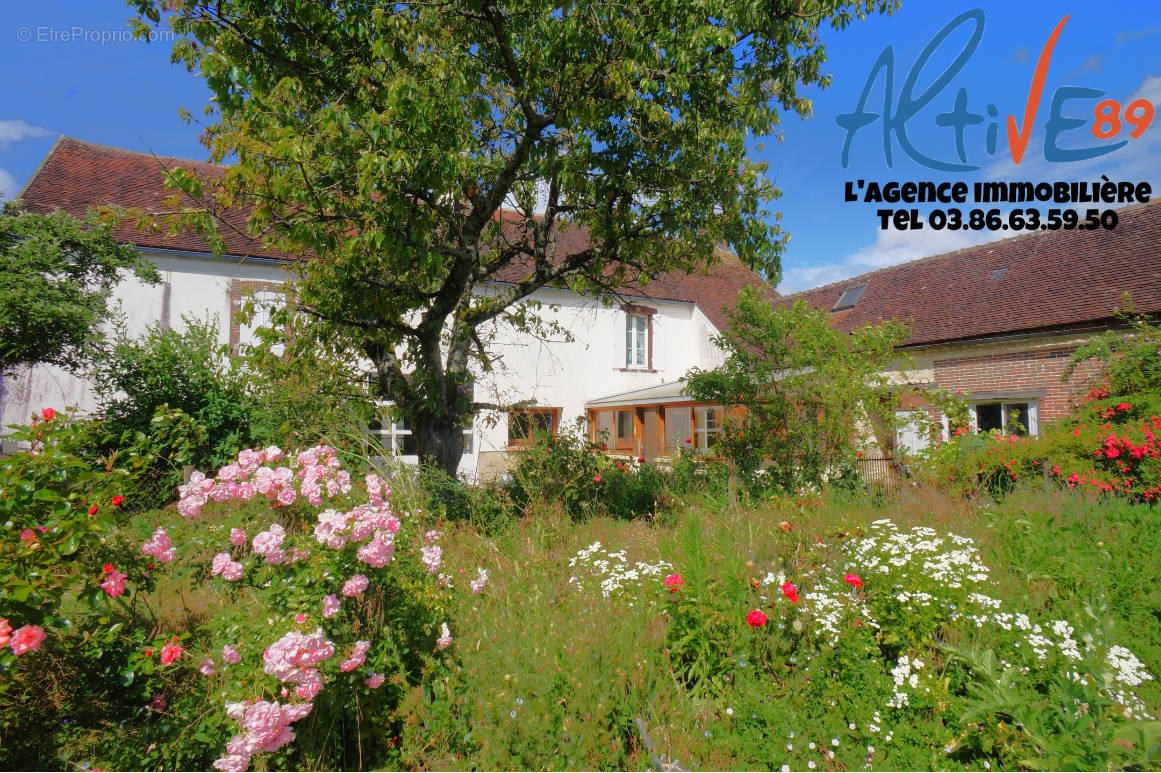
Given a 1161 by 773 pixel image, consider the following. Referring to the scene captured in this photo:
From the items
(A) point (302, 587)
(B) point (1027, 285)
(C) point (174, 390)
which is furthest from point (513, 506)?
(B) point (1027, 285)

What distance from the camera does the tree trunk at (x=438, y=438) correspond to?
23.6 feet

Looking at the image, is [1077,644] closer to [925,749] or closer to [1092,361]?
[925,749]

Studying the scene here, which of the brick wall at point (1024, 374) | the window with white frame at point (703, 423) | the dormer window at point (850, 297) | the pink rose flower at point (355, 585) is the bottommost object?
the pink rose flower at point (355, 585)

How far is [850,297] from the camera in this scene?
58.7 feet

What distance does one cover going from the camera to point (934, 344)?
13703 millimetres

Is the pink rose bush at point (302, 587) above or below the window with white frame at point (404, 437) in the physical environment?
below

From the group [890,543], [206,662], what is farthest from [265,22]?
[890,543]

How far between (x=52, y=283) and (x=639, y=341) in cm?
1343

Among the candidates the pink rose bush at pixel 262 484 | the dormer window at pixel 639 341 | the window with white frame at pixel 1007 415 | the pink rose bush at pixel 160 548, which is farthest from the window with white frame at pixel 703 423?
the pink rose bush at pixel 160 548

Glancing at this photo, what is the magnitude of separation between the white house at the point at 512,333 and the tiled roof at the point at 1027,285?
14.3ft

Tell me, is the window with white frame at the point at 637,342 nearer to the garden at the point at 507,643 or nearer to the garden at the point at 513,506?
the garden at the point at 513,506

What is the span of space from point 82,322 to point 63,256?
3.52 ft

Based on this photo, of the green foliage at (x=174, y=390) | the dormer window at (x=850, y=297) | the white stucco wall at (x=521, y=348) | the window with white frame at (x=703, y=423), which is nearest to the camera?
the green foliage at (x=174, y=390)

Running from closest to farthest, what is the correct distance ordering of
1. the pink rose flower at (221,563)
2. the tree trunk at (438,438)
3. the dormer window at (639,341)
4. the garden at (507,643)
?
the garden at (507,643) → the pink rose flower at (221,563) → the tree trunk at (438,438) → the dormer window at (639,341)
